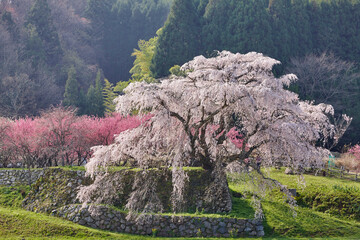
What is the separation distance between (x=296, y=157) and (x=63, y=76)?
34.1m

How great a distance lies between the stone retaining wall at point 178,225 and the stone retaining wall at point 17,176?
14.5 feet

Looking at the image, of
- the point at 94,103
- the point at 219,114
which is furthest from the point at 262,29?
the point at 219,114

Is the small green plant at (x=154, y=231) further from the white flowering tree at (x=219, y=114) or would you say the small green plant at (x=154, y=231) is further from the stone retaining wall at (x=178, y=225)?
the white flowering tree at (x=219, y=114)

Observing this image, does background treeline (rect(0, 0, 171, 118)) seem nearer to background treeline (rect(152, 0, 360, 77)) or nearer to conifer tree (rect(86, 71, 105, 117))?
conifer tree (rect(86, 71, 105, 117))

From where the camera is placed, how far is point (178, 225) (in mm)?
12188

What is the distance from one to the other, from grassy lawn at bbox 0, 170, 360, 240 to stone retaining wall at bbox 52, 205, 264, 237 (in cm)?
34

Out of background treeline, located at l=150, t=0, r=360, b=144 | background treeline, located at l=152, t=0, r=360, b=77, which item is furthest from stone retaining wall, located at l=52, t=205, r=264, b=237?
background treeline, located at l=152, t=0, r=360, b=77

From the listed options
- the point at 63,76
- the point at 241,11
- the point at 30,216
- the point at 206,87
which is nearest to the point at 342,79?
the point at 241,11

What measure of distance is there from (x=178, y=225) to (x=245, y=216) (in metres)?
2.27

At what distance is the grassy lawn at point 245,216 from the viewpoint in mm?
11781

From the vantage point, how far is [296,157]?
11.6 m

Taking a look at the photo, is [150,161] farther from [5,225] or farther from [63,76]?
[63,76]

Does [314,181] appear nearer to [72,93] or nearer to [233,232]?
[233,232]

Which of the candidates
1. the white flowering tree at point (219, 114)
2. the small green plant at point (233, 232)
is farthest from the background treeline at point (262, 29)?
the small green plant at point (233, 232)
